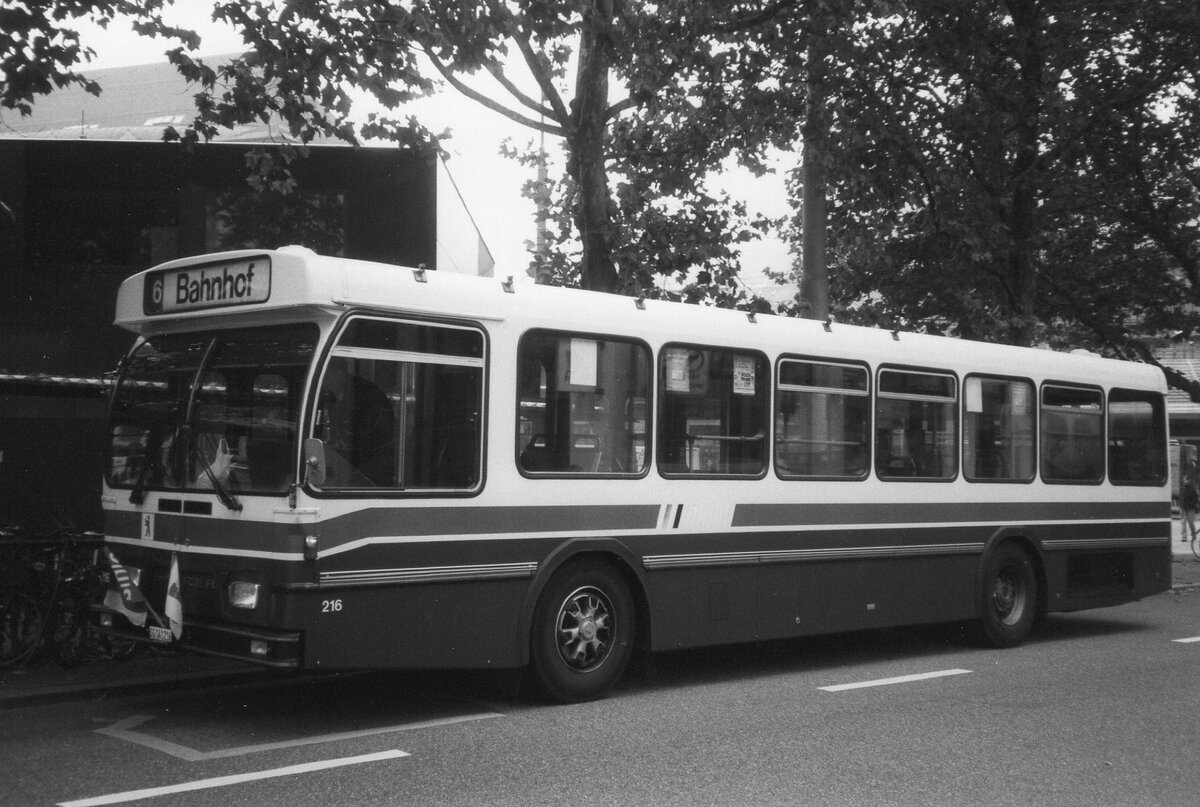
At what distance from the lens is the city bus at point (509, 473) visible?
7691mm

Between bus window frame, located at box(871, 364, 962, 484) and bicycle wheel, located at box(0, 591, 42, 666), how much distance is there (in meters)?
6.51

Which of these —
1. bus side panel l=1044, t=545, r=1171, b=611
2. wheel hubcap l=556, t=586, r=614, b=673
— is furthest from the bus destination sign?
bus side panel l=1044, t=545, r=1171, b=611

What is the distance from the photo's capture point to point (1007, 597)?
12.6 metres

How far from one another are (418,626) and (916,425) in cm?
535

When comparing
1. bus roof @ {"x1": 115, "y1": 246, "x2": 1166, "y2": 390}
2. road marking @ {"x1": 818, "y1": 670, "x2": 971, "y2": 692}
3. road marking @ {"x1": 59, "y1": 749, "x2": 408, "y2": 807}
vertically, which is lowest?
road marking @ {"x1": 818, "y1": 670, "x2": 971, "y2": 692}

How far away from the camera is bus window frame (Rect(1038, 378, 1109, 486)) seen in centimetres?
1292

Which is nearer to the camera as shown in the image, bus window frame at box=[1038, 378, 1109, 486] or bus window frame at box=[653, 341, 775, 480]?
bus window frame at box=[653, 341, 775, 480]

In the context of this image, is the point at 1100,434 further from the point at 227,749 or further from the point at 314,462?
the point at 227,749

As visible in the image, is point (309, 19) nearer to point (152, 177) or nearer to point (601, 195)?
point (601, 195)

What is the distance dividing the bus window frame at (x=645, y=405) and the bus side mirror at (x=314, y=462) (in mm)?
1426

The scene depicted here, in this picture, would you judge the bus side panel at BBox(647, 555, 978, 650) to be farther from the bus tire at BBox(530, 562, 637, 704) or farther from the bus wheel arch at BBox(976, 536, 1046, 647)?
the bus tire at BBox(530, 562, 637, 704)

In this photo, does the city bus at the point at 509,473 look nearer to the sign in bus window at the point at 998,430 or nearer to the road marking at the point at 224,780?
the sign in bus window at the point at 998,430

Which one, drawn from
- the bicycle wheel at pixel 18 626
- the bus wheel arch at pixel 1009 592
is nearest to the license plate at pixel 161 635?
the bicycle wheel at pixel 18 626

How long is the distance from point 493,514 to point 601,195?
6922 mm
